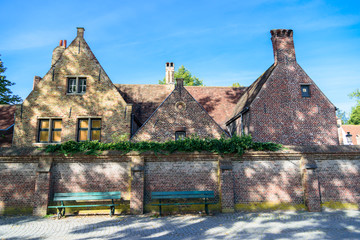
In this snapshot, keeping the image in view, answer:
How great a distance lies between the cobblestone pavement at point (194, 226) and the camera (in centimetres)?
678

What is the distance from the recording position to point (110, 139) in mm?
15039

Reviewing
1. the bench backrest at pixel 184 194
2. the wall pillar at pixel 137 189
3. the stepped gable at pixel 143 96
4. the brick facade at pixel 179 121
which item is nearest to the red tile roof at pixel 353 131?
the stepped gable at pixel 143 96

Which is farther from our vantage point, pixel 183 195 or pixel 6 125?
pixel 6 125

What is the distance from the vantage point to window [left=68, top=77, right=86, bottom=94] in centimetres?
1590

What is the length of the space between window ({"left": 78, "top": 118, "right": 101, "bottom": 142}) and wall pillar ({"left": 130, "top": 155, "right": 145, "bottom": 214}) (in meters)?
6.65

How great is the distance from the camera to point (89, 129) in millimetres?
15391

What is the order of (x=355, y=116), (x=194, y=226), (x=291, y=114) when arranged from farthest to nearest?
(x=355, y=116) < (x=291, y=114) < (x=194, y=226)

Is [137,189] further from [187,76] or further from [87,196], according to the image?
[187,76]

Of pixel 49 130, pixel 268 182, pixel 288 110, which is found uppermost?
Result: pixel 288 110

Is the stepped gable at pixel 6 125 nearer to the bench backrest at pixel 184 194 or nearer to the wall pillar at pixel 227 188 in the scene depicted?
the bench backrest at pixel 184 194

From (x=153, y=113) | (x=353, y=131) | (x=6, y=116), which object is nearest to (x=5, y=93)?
(x=6, y=116)

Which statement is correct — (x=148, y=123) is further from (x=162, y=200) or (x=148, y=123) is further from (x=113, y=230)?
(x=113, y=230)

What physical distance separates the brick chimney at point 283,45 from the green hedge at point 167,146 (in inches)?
407

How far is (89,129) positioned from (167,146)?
24.9 ft
